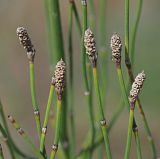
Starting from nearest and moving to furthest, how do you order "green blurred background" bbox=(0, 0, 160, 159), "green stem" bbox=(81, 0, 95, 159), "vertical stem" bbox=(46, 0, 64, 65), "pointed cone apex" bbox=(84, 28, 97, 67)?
"pointed cone apex" bbox=(84, 28, 97, 67) < "green stem" bbox=(81, 0, 95, 159) < "vertical stem" bbox=(46, 0, 64, 65) < "green blurred background" bbox=(0, 0, 160, 159)

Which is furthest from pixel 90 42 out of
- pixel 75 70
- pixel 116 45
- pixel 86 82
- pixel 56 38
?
pixel 75 70

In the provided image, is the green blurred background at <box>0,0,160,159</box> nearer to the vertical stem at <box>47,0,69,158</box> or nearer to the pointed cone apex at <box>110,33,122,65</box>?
the vertical stem at <box>47,0,69,158</box>

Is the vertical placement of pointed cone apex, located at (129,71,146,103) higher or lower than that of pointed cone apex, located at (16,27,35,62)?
lower

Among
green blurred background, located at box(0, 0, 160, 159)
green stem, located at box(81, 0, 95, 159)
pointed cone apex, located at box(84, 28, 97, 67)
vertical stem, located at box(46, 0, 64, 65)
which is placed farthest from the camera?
green blurred background, located at box(0, 0, 160, 159)

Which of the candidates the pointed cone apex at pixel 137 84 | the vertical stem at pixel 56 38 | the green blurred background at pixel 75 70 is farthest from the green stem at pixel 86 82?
the green blurred background at pixel 75 70

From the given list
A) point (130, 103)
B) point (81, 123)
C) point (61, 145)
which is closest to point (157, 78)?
point (81, 123)

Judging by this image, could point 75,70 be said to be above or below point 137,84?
below

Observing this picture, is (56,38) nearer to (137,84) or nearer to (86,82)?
(86,82)

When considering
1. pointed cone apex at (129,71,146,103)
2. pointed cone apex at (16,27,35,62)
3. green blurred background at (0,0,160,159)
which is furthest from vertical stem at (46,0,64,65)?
green blurred background at (0,0,160,159)
